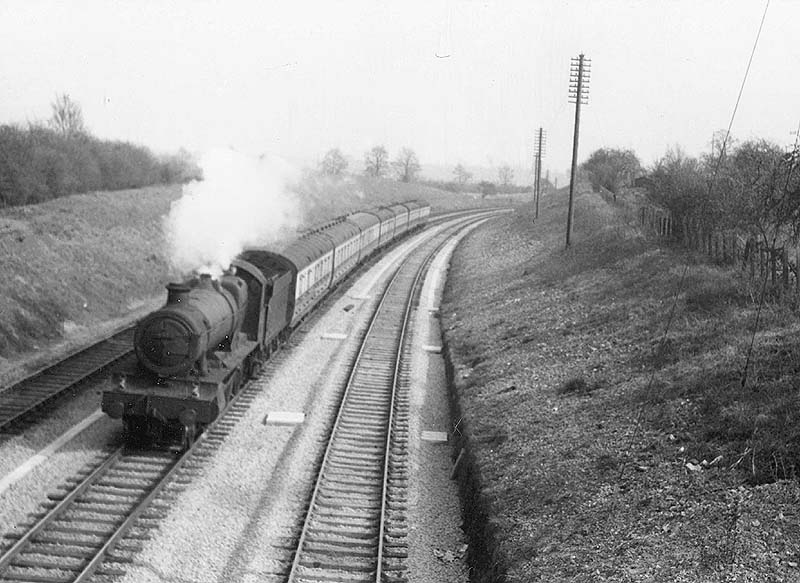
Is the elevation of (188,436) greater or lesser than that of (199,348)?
lesser

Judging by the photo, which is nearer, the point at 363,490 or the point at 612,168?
the point at 363,490

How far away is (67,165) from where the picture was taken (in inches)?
1543

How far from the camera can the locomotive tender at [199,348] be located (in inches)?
506

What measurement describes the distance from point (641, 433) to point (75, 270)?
21.2m

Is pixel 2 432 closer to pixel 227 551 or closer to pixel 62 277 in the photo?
pixel 227 551

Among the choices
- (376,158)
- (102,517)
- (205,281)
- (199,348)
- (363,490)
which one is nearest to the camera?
(102,517)

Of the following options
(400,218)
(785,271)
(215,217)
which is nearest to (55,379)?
(215,217)

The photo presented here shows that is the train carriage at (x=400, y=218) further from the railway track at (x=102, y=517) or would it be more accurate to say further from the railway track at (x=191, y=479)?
the railway track at (x=102, y=517)

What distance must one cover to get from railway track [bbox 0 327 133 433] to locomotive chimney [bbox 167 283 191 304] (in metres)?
4.05

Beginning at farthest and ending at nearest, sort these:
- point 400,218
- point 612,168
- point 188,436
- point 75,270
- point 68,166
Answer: point 612,168
point 400,218
point 68,166
point 75,270
point 188,436

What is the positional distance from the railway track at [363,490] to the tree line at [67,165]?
47.8ft

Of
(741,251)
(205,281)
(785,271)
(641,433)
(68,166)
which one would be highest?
(68,166)

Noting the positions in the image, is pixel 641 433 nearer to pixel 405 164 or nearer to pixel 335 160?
pixel 335 160

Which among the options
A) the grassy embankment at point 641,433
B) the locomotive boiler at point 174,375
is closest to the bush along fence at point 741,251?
the grassy embankment at point 641,433
